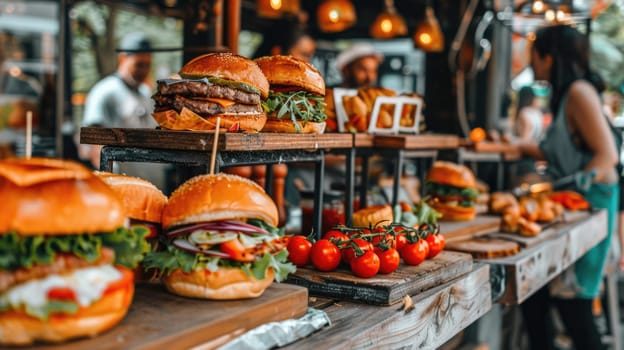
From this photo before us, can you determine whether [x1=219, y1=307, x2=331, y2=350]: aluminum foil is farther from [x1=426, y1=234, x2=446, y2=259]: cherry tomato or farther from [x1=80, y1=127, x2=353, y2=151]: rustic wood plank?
[x1=426, y1=234, x2=446, y2=259]: cherry tomato

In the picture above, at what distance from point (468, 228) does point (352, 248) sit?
1.47m

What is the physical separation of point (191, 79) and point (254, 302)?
83cm

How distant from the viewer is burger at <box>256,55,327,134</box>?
2592 millimetres

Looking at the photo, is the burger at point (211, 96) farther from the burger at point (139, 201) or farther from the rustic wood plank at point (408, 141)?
the rustic wood plank at point (408, 141)

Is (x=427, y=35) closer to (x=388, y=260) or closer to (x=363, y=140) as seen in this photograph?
(x=363, y=140)

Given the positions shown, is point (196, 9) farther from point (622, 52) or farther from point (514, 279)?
point (622, 52)

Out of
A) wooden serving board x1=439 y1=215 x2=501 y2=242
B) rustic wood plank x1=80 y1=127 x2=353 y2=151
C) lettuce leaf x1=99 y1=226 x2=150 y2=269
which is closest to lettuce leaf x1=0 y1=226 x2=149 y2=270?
lettuce leaf x1=99 y1=226 x2=150 y2=269

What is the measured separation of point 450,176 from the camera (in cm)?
397

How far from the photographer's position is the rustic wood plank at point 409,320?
1866mm

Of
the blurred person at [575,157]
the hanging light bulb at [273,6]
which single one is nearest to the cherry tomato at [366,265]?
the blurred person at [575,157]

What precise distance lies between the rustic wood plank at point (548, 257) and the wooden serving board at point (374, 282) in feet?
1.89

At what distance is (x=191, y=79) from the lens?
7.45ft

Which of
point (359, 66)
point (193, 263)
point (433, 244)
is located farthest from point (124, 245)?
point (359, 66)

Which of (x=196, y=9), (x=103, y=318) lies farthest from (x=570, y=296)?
(x=103, y=318)
